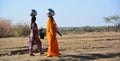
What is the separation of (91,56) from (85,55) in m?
0.26

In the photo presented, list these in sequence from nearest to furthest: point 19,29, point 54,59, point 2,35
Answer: point 54,59, point 2,35, point 19,29

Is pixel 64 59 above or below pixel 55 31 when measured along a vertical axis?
below

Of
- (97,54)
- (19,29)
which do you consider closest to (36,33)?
(97,54)

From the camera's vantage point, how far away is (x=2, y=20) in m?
46.6

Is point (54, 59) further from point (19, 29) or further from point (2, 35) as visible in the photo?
point (19, 29)

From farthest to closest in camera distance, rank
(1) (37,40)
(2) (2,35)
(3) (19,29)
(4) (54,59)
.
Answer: (3) (19,29) → (2) (2,35) → (1) (37,40) → (4) (54,59)

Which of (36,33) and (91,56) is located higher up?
(36,33)

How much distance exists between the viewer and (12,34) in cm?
4519

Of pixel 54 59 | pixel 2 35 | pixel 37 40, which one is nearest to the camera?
pixel 54 59

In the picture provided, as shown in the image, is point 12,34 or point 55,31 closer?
point 55,31

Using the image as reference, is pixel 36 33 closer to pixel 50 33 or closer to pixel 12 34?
pixel 50 33

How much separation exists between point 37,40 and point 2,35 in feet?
93.2

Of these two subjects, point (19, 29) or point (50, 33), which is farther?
point (19, 29)

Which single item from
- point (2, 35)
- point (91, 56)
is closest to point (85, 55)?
point (91, 56)
